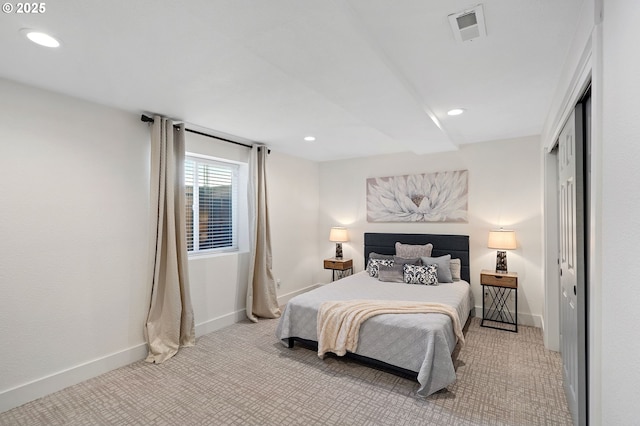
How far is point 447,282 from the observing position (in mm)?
4012

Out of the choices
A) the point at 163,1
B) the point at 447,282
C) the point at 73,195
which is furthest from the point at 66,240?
the point at 447,282

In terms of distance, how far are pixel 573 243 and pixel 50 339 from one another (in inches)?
157

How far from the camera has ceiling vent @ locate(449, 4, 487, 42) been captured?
5.09ft

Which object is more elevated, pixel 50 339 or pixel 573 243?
pixel 573 243

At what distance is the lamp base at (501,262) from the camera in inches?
156

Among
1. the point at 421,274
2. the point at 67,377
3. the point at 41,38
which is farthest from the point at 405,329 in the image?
the point at 41,38

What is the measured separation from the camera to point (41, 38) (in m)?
1.77

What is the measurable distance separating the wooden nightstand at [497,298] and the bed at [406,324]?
0.74 feet

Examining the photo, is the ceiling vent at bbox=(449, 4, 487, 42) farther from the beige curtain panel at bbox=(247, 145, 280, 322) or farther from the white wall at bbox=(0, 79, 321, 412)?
the beige curtain panel at bbox=(247, 145, 280, 322)

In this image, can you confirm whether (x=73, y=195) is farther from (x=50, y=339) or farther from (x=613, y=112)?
(x=613, y=112)

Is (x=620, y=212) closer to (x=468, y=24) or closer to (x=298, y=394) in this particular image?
(x=468, y=24)

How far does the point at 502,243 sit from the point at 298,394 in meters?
2.99

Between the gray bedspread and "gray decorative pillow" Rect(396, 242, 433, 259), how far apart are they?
2.15 ft

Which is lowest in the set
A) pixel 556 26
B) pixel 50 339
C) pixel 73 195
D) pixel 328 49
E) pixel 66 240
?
pixel 50 339
